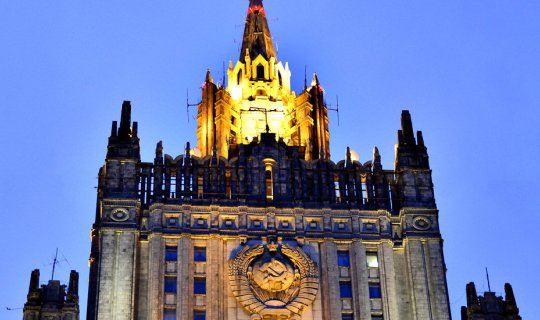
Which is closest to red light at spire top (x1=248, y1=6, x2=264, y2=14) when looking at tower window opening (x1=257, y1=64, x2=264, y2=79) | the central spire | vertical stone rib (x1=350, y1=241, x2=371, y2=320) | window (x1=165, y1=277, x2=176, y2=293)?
the central spire

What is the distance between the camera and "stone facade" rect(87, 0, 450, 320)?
6600 cm

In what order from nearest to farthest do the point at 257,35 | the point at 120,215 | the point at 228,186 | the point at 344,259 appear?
the point at 120,215 < the point at 344,259 < the point at 228,186 < the point at 257,35

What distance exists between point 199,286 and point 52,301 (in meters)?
6.87

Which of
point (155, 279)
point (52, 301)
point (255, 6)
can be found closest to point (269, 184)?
point (155, 279)

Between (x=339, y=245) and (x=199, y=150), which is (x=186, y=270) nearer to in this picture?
(x=339, y=245)

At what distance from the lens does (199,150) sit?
79.7 metres

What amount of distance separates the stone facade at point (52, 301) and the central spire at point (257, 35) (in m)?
25.5

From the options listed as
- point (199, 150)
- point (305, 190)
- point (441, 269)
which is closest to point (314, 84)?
point (199, 150)

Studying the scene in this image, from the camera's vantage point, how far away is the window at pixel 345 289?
220 feet

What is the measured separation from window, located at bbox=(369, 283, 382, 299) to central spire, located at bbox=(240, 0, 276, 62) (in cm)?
2292

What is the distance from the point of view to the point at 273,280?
66312 mm

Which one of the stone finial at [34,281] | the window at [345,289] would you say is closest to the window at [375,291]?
the window at [345,289]

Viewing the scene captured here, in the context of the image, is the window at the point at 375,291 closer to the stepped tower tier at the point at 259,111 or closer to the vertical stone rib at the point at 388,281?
the vertical stone rib at the point at 388,281

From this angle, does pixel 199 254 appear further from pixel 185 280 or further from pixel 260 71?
pixel 260 71
